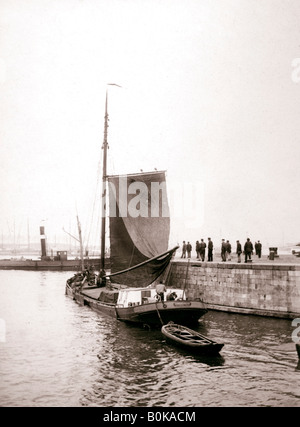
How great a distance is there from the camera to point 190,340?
65.1 ft

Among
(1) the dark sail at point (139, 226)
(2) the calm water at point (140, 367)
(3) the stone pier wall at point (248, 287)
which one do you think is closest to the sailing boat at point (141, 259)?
(1) the dark sail at point (139, 226)

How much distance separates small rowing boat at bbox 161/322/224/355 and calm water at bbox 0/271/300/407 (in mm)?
376

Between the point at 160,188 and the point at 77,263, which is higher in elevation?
the point at 160,188

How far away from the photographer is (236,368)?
691 inches

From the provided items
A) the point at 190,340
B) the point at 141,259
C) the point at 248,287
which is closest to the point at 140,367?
the point at 190,340

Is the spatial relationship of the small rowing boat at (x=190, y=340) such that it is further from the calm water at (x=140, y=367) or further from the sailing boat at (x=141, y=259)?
the sailing boat at (x=141, y=259)

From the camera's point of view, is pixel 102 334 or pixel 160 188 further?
pixel 160 188

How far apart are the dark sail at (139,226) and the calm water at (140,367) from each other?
380 centimetres

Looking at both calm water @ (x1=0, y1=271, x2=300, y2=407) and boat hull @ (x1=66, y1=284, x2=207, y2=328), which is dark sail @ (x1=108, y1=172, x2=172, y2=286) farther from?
calm water @ (x1=0, y1=271, x2=300, y2=407)

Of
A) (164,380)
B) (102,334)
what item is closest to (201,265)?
(102,334)

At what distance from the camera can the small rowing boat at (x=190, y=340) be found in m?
18.8

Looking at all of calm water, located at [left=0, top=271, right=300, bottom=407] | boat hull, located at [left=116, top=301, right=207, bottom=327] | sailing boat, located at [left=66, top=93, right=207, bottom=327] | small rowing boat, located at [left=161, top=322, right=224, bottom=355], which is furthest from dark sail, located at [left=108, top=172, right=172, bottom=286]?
small rowing boat, located at [left=161, top=322, right=224, bottom=355]
